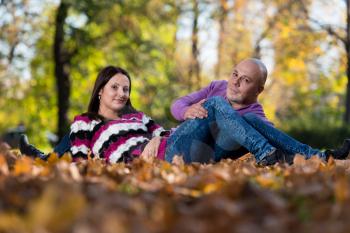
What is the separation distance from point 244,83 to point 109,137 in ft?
4.04

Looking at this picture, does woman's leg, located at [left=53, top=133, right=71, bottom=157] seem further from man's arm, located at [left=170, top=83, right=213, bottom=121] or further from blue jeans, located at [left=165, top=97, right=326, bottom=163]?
blue jeans, located at [left=165, top=97, right=326, bottom=163]

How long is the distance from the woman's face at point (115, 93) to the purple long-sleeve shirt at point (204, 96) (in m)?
0.52

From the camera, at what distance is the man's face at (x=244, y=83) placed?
4934 millimetres

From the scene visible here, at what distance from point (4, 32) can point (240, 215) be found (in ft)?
73.9

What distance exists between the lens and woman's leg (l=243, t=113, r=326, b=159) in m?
4.50

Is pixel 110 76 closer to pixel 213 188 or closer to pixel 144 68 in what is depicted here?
pixel 213 188

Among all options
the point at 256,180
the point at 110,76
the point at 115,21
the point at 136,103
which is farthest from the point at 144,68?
the point at 256,180

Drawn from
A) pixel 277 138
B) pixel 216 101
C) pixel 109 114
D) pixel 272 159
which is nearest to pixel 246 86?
pixel 216 101

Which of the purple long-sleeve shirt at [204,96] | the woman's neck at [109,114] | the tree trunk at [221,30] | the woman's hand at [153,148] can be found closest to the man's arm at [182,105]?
the purple long-sleeve shirt at [204,96]

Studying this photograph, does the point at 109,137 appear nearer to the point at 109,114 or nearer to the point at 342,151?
the point at 109,114

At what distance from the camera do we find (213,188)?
6.51ft

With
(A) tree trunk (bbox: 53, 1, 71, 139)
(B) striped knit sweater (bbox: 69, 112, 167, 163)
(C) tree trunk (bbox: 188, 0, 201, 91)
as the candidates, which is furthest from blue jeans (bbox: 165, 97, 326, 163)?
(C) tree trunk (bbox: 188, 0, 201, 91)

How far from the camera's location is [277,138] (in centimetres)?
452

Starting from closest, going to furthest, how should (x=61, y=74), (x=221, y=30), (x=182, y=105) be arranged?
(x=182, y=105), (x=61, y=74), (x=221, y=30)
